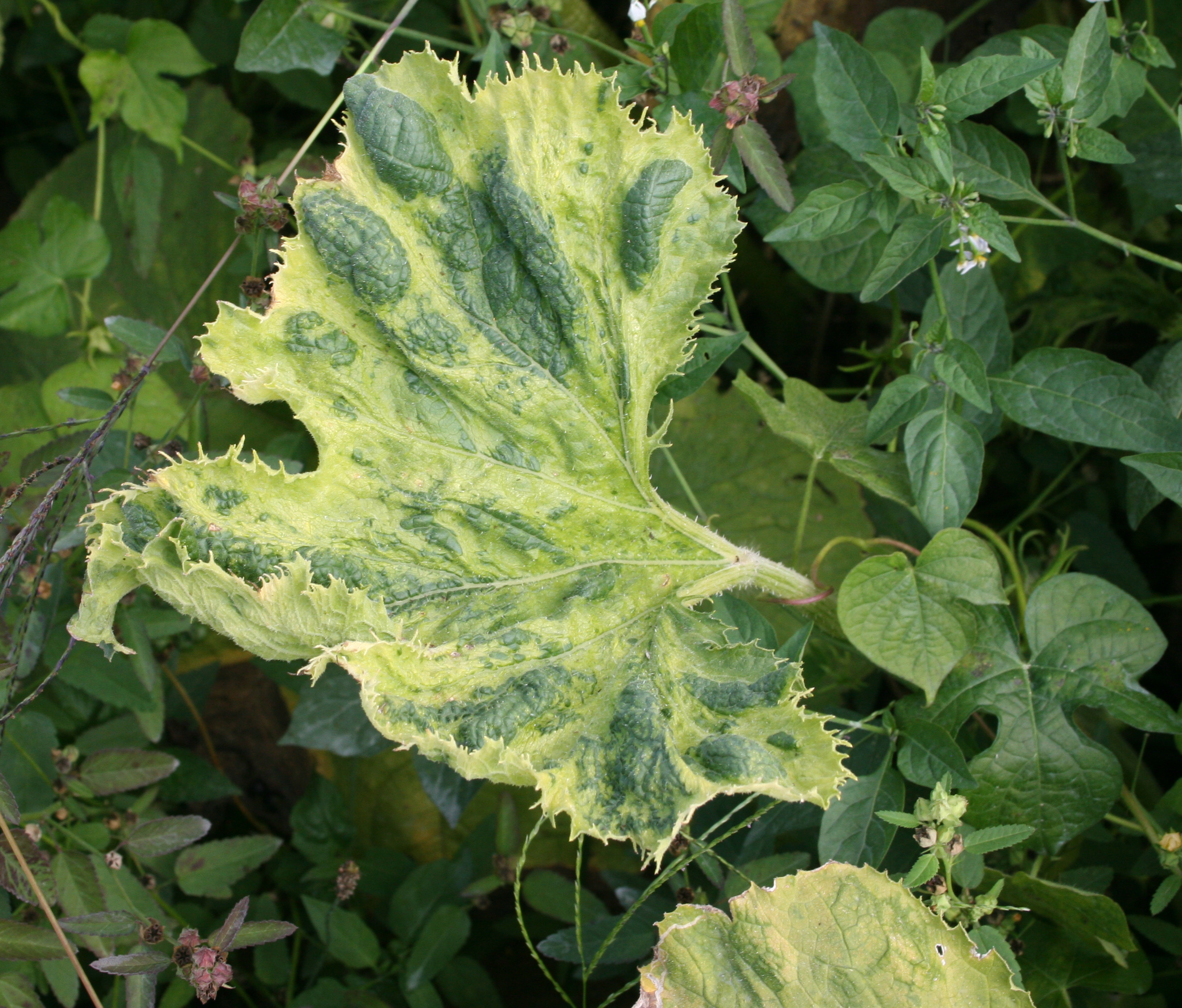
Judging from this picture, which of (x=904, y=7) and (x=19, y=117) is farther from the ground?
(x=904, y=7)

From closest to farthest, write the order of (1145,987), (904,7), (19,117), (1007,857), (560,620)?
(560,620) < (1145,987) < (1007,857) < (904,7) < (19,117)

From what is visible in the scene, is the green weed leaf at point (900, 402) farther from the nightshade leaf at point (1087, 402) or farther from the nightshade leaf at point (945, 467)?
the nightshade leaf at point (1087, 402)

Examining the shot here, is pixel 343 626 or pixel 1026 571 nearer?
pixel 343 626

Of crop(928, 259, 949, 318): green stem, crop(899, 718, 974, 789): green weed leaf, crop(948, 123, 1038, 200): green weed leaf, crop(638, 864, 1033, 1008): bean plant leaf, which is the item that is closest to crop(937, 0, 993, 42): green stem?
crop(948, 123, 1038, 200): green weed leaf

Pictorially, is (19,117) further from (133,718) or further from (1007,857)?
(1007,857)

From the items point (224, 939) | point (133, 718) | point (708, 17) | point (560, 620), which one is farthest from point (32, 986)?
point (708, 17)

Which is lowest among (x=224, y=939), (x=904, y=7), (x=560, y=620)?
(x=224, y=939)

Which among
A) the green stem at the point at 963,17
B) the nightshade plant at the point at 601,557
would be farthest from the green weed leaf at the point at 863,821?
the green stem at the point at 963,17

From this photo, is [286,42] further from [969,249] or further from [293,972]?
[293,972]
